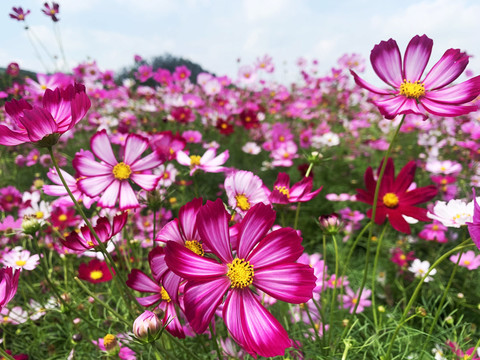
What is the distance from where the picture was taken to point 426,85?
1.65 ft

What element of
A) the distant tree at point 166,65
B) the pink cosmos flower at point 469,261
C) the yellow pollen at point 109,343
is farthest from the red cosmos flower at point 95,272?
the distant tree at point 166,65

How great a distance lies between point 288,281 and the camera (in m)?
0.36

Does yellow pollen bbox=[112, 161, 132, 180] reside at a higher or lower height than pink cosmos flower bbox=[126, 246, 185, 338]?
higher

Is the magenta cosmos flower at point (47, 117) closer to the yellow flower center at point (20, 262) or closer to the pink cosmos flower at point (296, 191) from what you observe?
the pink cosmos flower at point (296, 191)

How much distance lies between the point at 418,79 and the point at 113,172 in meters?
0.54

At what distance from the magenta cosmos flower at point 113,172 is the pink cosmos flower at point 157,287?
117 millimetres

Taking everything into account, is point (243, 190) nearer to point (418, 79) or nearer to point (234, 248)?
point (234, 248)

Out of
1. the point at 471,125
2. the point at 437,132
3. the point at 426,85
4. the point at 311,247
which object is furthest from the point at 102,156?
the point at 437,132

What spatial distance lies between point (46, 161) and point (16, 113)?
146 cm

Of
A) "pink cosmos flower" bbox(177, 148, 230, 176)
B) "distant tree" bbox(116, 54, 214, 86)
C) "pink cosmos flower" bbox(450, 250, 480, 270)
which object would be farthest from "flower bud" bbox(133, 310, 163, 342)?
"distant tree" bbox(116, 54, 214, 86)

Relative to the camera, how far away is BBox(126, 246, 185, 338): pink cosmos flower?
1.34 ft

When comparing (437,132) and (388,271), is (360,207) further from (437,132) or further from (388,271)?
(437,132)

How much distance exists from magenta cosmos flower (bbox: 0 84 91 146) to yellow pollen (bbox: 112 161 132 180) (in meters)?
0.17

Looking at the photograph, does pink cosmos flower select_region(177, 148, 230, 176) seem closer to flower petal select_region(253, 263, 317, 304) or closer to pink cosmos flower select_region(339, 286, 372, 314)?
flower petal select_region(253, 263, 317, 304)
